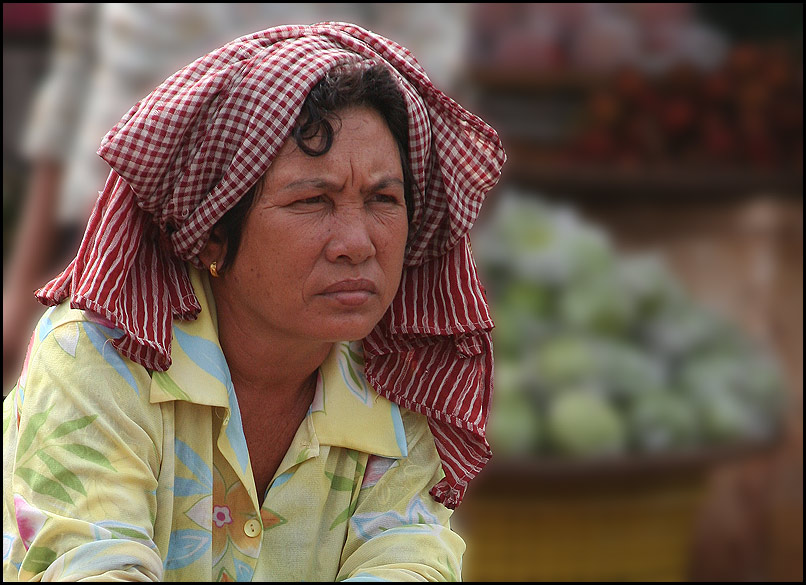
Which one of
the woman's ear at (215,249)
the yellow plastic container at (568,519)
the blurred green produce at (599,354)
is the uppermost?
the woman's ear at (215,249)

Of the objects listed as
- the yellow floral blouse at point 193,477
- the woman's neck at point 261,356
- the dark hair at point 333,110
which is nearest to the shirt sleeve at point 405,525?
the yellow floral blouse at point 193,477

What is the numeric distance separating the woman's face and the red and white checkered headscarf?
53 millimetres

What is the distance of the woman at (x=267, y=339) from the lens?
1485 mm

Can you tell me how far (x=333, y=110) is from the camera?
5.11ft

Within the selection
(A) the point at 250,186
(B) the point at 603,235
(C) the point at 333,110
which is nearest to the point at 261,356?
(A) the point at 250,186

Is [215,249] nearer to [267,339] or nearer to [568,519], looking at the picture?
[267,339]

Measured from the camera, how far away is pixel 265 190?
1.57 meters

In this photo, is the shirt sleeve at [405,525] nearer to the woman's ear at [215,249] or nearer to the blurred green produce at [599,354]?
the woman's ear at [215,249]

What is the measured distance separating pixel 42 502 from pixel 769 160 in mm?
3005

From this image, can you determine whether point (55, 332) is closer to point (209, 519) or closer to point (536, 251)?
point (209, 519)

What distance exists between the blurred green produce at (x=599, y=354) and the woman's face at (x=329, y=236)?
1.41m

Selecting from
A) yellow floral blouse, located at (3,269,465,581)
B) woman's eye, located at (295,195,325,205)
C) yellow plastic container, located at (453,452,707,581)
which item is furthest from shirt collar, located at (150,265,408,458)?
yellow plastic container, located at (453,452,707,581)

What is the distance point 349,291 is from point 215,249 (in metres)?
0.22

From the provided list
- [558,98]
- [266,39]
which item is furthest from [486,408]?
[558,98]
